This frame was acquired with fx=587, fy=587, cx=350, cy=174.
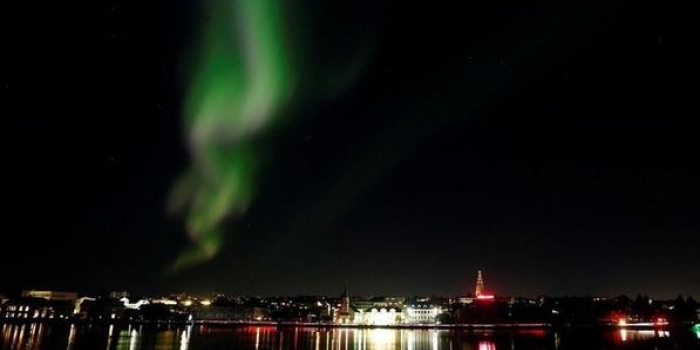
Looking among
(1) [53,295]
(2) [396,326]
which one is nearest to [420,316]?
(2) [396,326]

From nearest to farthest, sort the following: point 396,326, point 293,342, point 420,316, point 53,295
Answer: point 293,342 < point 396,326 < point 420,316 < point 53,295

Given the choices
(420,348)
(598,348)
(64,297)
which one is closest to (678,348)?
(598,348)

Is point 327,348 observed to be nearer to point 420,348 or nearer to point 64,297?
point 420,348

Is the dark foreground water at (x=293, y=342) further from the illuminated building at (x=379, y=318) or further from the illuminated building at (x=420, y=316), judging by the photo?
the illuminated building at (x=420, y=316)

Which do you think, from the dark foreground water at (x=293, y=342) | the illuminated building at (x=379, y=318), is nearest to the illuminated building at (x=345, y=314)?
the illuminated building at (x=379, y=318)

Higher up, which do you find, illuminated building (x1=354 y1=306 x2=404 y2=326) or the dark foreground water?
illuminated building (x1=354 y1=306 x2=404 y2=326)

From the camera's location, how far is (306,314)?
175875 mm

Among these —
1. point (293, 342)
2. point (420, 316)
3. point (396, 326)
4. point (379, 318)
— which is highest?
point (420, 316)

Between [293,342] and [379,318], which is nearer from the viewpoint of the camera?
[293,342]

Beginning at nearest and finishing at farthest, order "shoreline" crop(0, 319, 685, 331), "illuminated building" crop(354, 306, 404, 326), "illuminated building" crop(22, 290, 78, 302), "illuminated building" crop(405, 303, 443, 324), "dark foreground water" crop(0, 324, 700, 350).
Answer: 1. "dark foreground water" crop(0, 324, 700, 350)
2. "shoreline" crop(0, 319, 685, 331)
3. "illuminated building" crop(354, 306, 404, 326)
4. "illuminated building" crop(405, 303, 443, 324)
5. "illuminated building" crop(22, 290, 78, 302)

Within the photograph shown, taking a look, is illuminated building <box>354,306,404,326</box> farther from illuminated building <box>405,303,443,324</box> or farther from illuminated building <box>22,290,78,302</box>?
illuminated building <box>22,290,78,302</box>

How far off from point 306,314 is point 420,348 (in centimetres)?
11574

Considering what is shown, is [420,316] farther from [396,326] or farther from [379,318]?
[396,326]

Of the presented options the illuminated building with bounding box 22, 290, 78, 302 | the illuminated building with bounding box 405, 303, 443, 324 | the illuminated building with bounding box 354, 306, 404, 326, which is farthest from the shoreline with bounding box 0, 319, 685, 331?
the illuminated building with bounding box 22, 290, 78, 302
